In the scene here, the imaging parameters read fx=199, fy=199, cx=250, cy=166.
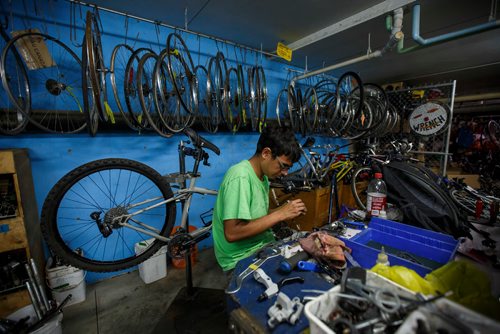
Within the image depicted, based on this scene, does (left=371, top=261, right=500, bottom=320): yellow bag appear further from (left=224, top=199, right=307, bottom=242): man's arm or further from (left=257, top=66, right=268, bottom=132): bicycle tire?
→ (left=257, top=66, right=268, bottom=132): bicycle tire

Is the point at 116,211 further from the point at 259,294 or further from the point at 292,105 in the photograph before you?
the point at 292,105

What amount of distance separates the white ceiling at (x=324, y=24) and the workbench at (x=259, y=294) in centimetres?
257

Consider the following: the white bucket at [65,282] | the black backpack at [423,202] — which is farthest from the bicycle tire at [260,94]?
the white bucket at [65,282]

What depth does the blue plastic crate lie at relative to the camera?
1077 millimetres

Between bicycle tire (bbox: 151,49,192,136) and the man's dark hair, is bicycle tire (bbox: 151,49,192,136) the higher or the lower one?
the higher one

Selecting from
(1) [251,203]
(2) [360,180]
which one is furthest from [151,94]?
(2) [360,180]

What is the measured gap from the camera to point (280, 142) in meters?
1.45

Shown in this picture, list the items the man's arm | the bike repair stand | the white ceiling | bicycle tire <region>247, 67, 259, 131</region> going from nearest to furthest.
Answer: the man's arm → the bike repair stand → the white ceiling → bicycle tire <region>247, 67, 259, 131</region>

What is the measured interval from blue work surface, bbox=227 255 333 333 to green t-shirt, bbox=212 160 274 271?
1.23ft

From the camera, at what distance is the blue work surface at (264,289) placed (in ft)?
2.27

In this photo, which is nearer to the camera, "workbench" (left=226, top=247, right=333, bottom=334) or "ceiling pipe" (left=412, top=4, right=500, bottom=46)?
"workbench" (left=226, top=247, right=333, bottom=334)

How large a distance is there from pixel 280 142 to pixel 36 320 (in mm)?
2321

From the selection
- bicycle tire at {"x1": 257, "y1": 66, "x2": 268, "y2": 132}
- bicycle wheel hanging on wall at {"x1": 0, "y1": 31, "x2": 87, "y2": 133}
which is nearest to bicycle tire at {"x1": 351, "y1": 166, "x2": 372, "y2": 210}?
bicycle tire at {"x1": 257, "y1": 66, "x2": 268, "y2": 132}

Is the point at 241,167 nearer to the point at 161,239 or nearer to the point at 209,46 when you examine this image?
the point at 161,239
